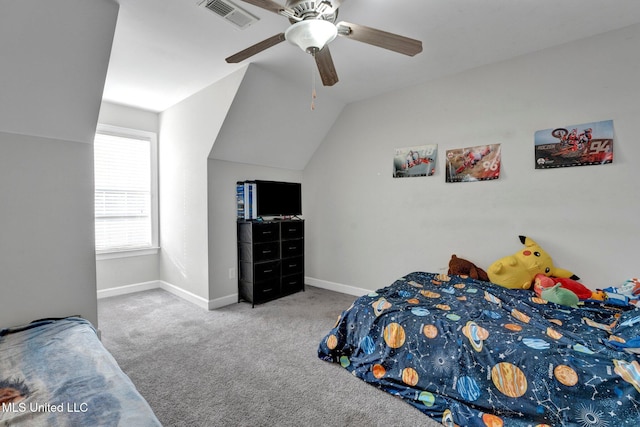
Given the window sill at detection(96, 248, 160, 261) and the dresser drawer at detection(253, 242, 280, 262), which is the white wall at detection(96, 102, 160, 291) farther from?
the dresser drawer at detection(253, 242, 280, 262)

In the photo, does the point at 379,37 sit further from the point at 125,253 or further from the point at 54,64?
the point at 125,253

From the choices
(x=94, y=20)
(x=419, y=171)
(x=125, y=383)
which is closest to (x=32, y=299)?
(x=125, y=383)

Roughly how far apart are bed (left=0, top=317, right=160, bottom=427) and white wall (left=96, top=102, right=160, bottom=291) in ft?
7.68

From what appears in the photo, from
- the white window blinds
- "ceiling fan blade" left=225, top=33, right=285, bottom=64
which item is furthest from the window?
"ceiling fan blade" left=225, top=33, right=285, bottom=64

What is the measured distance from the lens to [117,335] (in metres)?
2.75

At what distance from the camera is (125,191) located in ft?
13.1

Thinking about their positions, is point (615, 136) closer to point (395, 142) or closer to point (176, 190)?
point (395, 142)

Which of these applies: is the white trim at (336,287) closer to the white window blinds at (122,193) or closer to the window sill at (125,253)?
the window sill at (125,253)

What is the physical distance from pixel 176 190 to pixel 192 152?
65 centimetres

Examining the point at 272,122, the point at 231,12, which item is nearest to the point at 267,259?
the point at 272,122

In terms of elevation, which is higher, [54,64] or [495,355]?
[54,64]

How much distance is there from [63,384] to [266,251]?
2.48m

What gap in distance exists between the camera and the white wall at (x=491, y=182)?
2.34 m

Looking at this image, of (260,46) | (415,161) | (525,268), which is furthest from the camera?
(415,161)
